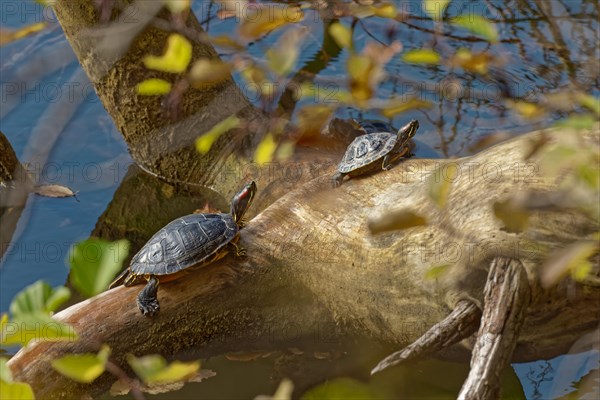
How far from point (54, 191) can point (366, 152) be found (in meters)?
2.10

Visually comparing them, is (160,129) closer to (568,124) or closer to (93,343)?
(93,343)

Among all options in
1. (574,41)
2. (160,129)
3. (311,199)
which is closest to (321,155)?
(311,199)

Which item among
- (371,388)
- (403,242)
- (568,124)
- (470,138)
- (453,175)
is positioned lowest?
(371,388)

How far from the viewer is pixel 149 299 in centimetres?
310

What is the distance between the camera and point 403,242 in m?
3.01

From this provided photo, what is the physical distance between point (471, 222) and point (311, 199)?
874mm

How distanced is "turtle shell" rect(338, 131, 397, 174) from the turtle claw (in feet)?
3.45

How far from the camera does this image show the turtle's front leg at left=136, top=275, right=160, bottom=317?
307cm

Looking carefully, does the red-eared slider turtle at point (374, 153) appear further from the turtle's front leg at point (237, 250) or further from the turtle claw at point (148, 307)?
the turtle claw at point (148, 307)

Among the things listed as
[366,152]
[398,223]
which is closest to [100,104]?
[366,152]

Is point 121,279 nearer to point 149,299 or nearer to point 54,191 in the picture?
point 149,299

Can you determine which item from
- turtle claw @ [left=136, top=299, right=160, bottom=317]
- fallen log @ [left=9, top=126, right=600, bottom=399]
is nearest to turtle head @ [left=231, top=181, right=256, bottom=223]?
fallen log @ [left=9, top=126, right=600, bottom=399]

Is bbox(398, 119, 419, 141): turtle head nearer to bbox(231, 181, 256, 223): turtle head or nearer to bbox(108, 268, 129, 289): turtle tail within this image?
bbox(231, 181, 256, 223): turtle head

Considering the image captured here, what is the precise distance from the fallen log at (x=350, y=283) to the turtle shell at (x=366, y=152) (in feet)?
0.28
